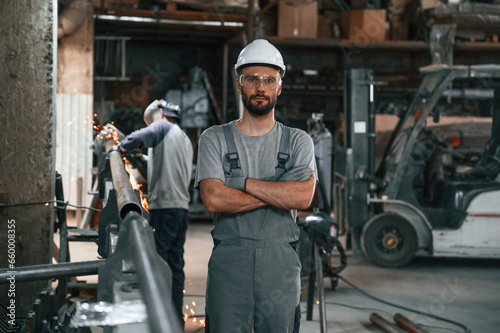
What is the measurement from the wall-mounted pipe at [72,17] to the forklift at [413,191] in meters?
4.45

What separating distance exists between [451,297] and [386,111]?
612 centimetres

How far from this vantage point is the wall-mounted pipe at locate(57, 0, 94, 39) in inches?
359

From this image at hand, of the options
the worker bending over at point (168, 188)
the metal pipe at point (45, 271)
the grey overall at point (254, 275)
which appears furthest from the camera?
the worker bending over at point (168, 188)

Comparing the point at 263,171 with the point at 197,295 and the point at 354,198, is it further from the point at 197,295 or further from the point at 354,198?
the point at 354,198

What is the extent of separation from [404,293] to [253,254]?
4176 millimetres

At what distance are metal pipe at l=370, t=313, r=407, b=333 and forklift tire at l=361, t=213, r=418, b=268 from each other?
8.20ft

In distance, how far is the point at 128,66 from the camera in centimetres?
1196

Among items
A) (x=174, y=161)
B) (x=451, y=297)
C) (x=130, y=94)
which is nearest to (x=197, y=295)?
(x=174, y=161)

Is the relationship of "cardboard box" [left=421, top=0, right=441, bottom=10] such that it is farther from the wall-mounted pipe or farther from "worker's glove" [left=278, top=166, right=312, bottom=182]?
"worker's glove" [left=278, top=166, right=312, bottom=182]

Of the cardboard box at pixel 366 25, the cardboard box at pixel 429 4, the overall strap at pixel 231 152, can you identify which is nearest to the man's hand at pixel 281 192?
the overall strap at pixel 231 152

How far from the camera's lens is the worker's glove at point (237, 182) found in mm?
2760

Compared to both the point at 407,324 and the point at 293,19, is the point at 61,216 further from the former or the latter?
the point at 293,19

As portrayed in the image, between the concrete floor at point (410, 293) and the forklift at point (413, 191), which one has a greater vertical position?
the forklift at point (413, 191)

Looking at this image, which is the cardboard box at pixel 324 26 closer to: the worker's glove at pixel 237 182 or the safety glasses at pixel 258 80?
the safety glasses at pixel 258 80
